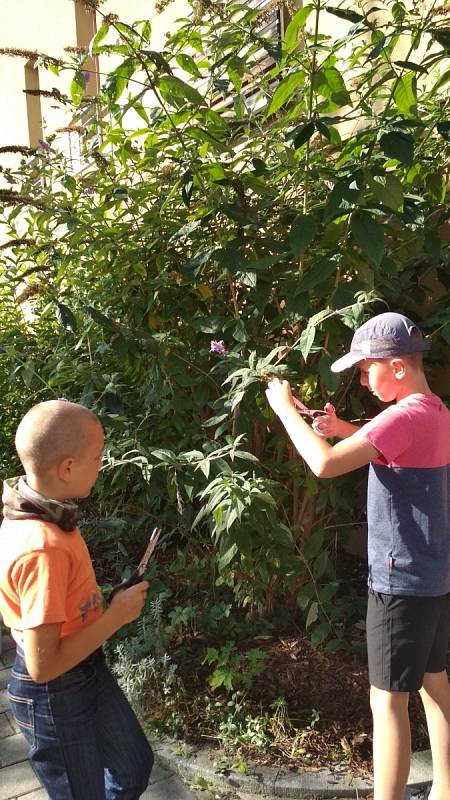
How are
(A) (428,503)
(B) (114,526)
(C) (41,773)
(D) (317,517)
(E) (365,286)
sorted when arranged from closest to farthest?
1. (C) (41,773)
2. (A) (428,503)
3. (E) (365,286)
4. (D) (317,517)
5. (B) (114,526)

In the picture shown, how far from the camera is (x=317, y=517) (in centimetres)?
354

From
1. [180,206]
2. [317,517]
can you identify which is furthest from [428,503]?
[180,206]

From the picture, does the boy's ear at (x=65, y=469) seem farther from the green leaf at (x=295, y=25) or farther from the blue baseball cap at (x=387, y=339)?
the green leaf at (x=295, y=25)

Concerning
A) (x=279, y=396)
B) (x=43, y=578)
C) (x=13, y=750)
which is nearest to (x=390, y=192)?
(x=279, y=396)

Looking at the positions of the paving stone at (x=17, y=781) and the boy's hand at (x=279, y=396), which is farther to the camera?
the paving stone at (x=17, y=781)

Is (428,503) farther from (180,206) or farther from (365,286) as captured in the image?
(180,206)

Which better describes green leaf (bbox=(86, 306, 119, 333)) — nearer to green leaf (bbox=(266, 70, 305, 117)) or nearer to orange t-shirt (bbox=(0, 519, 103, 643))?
green leaf (bbox=(266, 70, 305, 117))

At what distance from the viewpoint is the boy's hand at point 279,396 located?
233cm

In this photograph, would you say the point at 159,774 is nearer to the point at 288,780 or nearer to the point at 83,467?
the point at 288,780

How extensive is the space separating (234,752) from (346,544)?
1362 mm

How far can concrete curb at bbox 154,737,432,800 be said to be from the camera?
2.68m

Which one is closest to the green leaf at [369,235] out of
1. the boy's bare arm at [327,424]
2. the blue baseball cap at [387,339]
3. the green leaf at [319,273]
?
the green leaf at [319,273]

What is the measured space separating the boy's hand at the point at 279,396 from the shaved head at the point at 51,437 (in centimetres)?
70

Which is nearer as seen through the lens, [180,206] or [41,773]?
[41,773]
